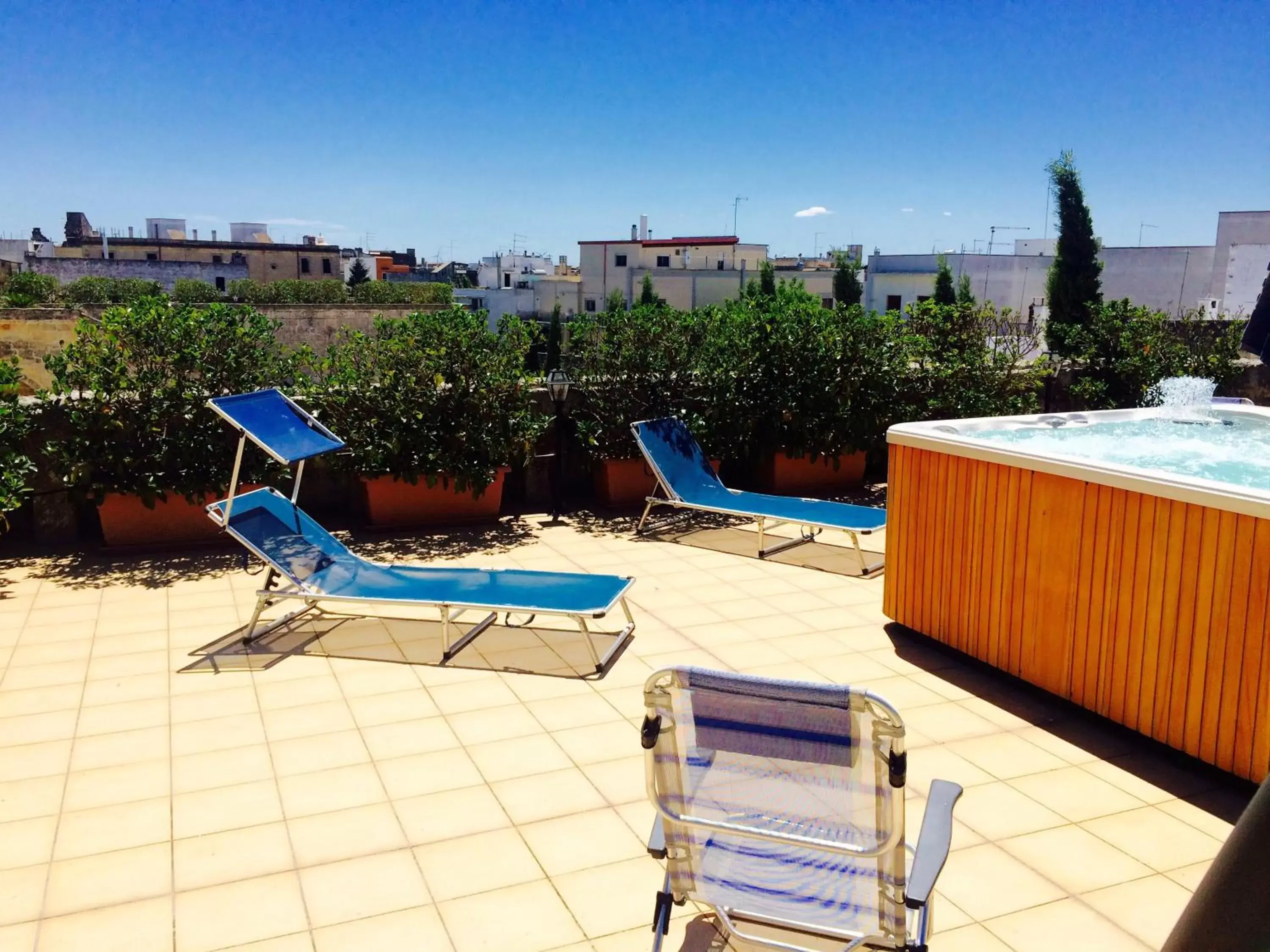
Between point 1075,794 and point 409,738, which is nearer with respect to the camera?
point 1075,794

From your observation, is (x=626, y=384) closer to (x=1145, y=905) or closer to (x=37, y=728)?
(x=37, y=728)

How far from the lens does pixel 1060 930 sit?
110 inches

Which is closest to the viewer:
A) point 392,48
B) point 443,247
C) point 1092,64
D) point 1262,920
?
point 1262,920

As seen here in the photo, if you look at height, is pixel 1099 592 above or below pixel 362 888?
above

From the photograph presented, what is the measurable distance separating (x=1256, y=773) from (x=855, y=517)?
346 centimetres

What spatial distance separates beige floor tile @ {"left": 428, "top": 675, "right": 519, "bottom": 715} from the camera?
441 cm

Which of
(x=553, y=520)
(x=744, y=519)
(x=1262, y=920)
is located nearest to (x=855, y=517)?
(x=744, y=519)

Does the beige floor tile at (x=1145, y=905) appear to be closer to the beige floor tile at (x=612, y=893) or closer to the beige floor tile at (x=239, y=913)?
the beige floor tile at (x=612, y=893)

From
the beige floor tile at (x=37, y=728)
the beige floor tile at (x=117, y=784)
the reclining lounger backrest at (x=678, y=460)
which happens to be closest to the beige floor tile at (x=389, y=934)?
the beige floor tile at (x=117, y=784)

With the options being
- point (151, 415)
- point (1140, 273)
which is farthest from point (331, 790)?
point (1140, 273)

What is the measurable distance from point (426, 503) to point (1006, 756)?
512 centimetres

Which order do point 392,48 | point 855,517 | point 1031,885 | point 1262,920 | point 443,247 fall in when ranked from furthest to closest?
point 443,247 → point 392,48 → point 855,517 → point 1031,885 → point 1262,920

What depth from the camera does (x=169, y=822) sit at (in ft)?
11.2

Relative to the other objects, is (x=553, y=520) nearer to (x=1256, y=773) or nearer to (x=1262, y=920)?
(x=1256, y=773)
